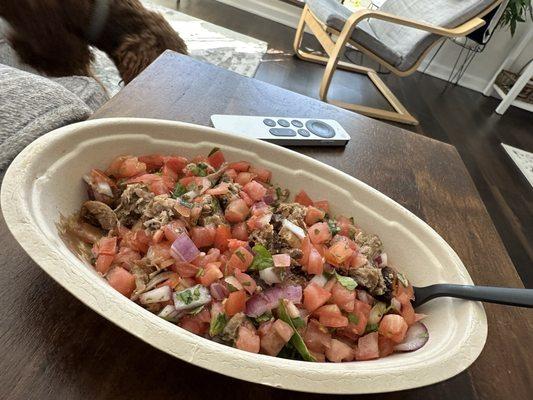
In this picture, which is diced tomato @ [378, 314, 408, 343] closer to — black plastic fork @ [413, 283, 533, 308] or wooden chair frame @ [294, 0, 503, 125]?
black plastic fork @ [413, 283, 533, 308]

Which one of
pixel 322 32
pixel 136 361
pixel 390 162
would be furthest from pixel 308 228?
pixel 322 32

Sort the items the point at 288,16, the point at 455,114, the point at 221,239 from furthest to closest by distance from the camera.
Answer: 1. the point at 288,16
2. the point at 455,114
3. the point at 221,239


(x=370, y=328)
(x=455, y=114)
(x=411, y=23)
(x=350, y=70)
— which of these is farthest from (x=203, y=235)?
(x=455, y=114)

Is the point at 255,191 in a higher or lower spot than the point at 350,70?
higher

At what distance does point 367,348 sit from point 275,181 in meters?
0.29

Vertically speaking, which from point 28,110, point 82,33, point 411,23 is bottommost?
point 82,33

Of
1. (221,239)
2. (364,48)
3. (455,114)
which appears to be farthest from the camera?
(455,114)

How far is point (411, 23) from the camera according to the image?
216cm

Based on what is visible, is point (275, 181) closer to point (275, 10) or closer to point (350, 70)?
point (350, 70)

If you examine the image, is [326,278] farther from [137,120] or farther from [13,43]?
[13,43]

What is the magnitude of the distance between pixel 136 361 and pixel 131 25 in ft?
4.56

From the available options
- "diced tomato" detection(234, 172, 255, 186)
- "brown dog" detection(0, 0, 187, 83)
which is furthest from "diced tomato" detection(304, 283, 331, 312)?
"brown dog" detection(0, 0, 187, 83)

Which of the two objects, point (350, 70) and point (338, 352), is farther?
point (350, 70)

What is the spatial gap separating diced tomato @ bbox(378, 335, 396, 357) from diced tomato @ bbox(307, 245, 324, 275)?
11cm
